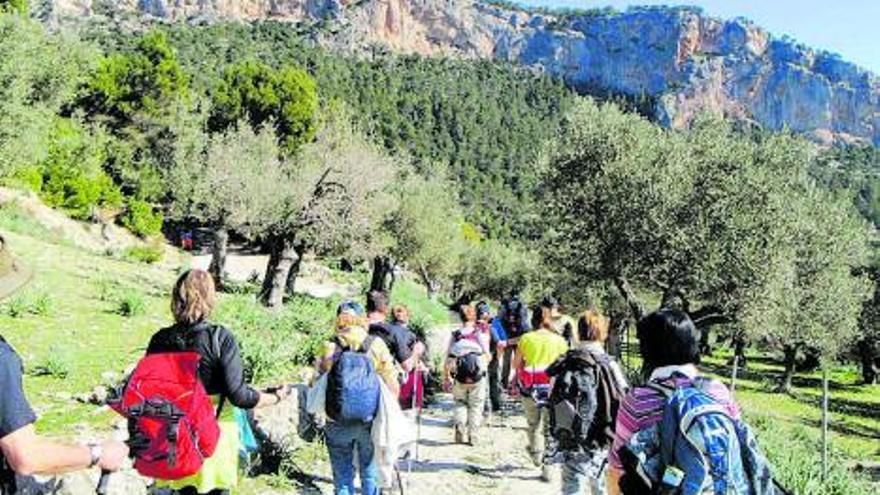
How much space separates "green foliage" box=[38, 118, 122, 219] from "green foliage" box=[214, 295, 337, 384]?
18287 millimetres

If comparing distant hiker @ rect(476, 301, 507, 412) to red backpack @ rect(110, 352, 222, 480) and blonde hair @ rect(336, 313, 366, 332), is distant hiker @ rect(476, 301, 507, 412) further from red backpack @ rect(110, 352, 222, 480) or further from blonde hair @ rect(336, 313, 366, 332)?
red backpack @ rect(110, 352, 222, 480)

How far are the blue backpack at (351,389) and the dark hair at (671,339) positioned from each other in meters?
3.01

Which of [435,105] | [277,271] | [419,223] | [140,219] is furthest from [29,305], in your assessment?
[435,105]

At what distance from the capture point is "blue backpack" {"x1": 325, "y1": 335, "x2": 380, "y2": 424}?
6.38 meters

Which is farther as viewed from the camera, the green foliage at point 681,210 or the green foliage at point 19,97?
the green foliage at point 19,97

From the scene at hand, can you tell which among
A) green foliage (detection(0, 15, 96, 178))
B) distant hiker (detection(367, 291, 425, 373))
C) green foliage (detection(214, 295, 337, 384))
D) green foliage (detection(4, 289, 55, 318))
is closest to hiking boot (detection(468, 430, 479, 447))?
distant hiker (detection(367, 291, 425, 373))

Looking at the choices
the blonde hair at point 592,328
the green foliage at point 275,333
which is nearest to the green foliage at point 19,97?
the green foliage at point 275,333

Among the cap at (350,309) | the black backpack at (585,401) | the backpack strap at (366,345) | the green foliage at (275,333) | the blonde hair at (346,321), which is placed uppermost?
the cap at (350,309)

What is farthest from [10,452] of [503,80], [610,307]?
[503,80]

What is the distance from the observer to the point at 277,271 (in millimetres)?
21094

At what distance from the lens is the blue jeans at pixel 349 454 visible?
6578 millimetres

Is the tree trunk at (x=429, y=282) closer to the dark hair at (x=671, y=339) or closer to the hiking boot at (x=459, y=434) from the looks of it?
the hiking boot at (x=459, y=434)

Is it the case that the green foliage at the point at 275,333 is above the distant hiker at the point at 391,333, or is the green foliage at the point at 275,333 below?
below

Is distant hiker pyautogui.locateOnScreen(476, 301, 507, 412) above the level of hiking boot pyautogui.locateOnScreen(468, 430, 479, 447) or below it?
above
